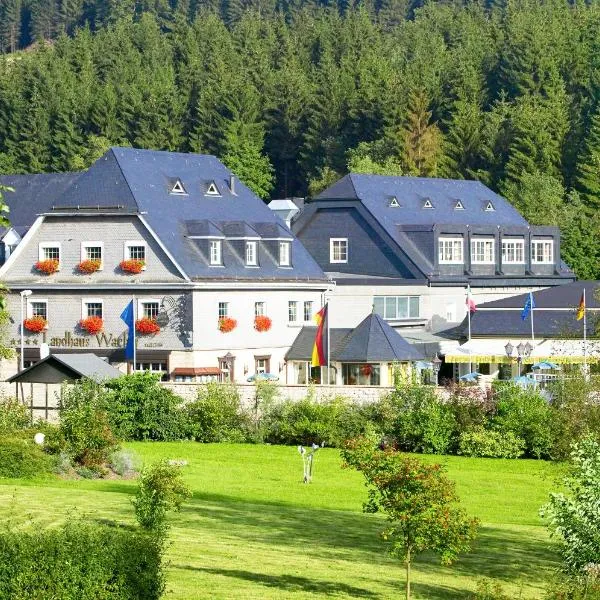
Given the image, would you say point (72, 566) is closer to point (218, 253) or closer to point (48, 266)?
point (218, 253)

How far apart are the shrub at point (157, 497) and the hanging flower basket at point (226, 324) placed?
4133 cm

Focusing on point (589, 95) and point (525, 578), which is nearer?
point (525, 578)

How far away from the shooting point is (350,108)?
158 m

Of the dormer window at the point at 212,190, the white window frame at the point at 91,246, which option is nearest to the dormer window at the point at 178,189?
the dormer window at the point at 212,190

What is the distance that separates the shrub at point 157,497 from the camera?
30.7 meters

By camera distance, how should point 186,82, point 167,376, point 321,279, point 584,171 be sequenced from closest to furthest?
point 167,376 < point 321,279 < point 584,171 < point 186,82

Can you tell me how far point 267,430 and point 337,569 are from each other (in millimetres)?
26496

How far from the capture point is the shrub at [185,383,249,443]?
190ft

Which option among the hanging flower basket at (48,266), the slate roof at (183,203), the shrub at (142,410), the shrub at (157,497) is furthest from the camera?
the hanging flower basket at (48,266)

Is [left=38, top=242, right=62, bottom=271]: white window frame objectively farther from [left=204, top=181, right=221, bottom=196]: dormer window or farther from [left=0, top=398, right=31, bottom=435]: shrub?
[left=0, top=398, right=31, bottom=435]: shrub

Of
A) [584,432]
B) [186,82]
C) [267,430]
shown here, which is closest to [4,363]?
[267,430]

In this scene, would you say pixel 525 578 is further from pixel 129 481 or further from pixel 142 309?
pixel 142 309

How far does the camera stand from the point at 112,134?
160500mm

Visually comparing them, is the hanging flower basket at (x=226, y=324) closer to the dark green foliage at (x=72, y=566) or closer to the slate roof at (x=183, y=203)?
the slate roof at (x=183, y=203)
